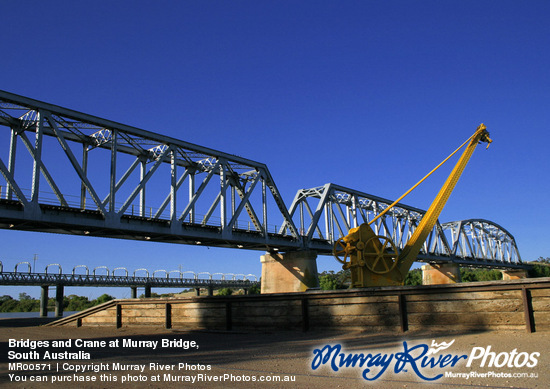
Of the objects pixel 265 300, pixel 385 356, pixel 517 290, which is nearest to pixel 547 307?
pixel 517 290

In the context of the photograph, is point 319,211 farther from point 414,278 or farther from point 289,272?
point 414,278

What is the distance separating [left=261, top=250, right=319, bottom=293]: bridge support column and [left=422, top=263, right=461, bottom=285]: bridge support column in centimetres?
5596

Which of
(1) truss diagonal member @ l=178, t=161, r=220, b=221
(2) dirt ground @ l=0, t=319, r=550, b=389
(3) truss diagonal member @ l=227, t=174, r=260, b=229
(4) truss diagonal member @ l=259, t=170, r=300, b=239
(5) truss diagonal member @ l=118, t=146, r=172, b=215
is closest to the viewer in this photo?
(2) dirt ground @ l=0, t=319, r=550, b=389

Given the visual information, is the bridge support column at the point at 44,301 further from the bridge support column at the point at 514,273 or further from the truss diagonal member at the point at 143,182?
the bridge support column at the point at 514,273

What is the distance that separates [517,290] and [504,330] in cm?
123

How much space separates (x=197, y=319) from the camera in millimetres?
20500

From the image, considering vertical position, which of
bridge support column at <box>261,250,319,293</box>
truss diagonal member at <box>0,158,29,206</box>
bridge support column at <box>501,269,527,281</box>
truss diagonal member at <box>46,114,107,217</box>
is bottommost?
bridge support column at <box>501,269,527,281</box>

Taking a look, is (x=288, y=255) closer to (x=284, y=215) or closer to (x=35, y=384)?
(x=284, y=215)

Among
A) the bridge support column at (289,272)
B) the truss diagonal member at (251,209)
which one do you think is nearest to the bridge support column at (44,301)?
the bridge support column at (289,272)

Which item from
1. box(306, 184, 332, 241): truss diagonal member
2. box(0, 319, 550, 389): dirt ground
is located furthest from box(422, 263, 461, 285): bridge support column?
box(0, 319, 550, 389): dirt ground

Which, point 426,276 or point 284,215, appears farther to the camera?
point 426,276

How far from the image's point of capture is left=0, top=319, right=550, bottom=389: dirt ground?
923 centimetres

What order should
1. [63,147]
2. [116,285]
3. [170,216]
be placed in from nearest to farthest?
[63,147]
[170,216]
[116,285]

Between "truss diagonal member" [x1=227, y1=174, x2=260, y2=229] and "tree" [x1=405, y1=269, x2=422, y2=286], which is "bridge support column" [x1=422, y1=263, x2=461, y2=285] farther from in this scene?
"truss diagonal member" [x1=227, y1=174, x2=260, y2=229]
